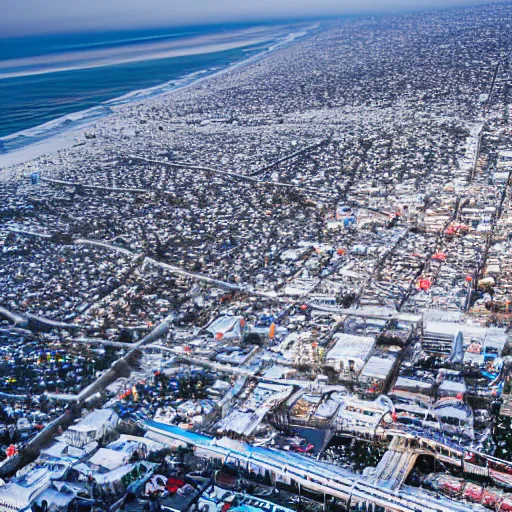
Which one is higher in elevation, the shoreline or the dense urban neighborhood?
the shoreline

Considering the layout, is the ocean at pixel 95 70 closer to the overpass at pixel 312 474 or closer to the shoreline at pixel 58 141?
the shoreline at pixel 58 141

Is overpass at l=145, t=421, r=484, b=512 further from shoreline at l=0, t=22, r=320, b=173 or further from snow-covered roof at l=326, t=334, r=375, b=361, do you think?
shoreline at l=0, t=22, r=320, b=173

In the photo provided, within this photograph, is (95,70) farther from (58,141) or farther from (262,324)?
(262,324)

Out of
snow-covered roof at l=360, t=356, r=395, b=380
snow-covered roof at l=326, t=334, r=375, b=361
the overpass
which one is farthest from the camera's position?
snow-covered roof at l=326, t=334, r=375, b=361

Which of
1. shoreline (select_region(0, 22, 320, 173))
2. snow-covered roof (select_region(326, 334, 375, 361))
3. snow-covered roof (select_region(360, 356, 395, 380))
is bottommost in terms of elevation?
snow-covered roof (select_region(360, 356, 395, 380))

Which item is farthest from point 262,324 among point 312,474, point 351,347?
point 312,474

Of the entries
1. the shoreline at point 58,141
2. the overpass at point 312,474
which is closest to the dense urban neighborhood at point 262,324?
the overpass at point 312,474

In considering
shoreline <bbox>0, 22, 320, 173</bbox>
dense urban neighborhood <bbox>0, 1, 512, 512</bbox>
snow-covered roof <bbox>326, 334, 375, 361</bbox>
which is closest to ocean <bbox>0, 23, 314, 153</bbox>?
shoreline <bbox>0, 22, 320, 173</bbox>
